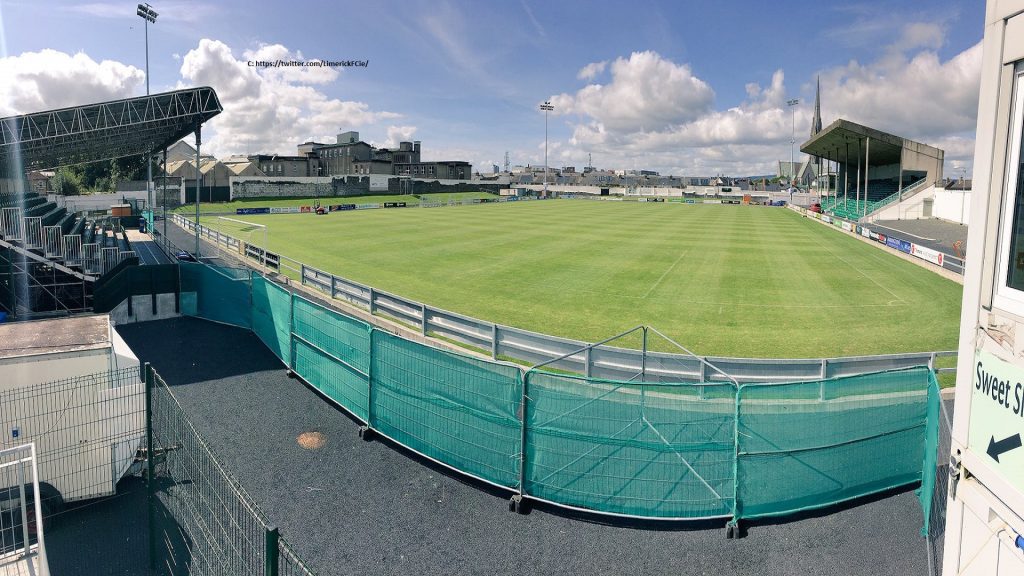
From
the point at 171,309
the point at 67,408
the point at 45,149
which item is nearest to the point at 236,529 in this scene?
the point at 67,408

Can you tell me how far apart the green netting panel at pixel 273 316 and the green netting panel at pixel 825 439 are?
9.98 m

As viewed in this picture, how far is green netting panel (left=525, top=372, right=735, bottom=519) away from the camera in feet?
25.8

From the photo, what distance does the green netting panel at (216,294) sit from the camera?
1767 centimetres

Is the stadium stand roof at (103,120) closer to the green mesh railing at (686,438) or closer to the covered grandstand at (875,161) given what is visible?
the green mesh railing at (686,438)

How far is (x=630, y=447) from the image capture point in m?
7.95

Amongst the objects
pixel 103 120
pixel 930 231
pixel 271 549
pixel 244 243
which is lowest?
pixel 271 549

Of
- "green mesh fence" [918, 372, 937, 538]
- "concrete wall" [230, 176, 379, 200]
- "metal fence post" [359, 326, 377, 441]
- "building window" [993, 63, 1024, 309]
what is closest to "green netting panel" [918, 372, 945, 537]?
"green mesh fence" [918, 372, 937, 538]

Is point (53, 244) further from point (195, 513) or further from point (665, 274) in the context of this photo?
point (665, 274)

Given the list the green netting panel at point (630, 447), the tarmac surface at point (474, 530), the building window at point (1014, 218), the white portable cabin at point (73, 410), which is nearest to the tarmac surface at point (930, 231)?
the tarmac surface at point (474, 530)

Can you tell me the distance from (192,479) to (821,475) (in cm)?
850

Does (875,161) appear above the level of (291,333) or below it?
above

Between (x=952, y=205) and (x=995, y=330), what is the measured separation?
2567 inches

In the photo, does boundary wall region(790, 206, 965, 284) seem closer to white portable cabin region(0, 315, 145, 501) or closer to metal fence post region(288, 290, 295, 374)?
metal fence post region(288, 290, 295, 374)

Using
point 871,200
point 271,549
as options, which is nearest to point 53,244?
point 271,549
